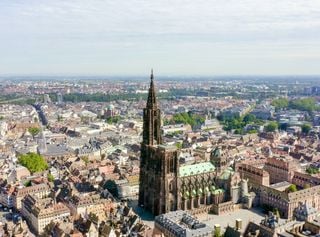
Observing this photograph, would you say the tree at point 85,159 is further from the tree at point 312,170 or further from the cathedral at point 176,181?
the tree at point 312,170

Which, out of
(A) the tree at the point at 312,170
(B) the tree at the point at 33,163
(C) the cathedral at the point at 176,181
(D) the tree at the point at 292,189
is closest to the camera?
(C) the cathedral at the point at 176,181

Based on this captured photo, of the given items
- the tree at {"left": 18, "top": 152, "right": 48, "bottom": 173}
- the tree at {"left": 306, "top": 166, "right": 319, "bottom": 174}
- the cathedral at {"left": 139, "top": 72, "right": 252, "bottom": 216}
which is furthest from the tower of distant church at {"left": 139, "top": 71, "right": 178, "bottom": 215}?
the tree at {"left": 306, "top": 166, "right": 319, "bottom": 174}

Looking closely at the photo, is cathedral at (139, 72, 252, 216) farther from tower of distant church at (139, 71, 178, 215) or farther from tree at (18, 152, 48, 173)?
tree at (18, 152, 48, 173)

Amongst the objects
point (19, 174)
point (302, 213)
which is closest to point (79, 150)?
point (19, 174)

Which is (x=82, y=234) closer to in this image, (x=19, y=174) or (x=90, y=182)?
(x=90, y=182)

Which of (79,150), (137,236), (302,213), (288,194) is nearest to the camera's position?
(137,236)

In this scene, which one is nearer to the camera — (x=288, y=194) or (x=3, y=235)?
(x=3, y=235)

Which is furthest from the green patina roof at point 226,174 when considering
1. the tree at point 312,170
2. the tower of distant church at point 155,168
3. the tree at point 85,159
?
the tree at point 85,159

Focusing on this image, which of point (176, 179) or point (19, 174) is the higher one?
point (176, 179)

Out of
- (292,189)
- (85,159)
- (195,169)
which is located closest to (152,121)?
(195,169)
